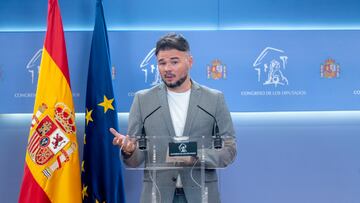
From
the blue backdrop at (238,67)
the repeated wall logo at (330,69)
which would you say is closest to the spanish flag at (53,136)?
the blue backdrop at (238,67)

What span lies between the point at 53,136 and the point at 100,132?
1.22 ft

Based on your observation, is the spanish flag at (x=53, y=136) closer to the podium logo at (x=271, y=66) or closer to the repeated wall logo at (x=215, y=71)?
the repeated wall logo at (x=215, y=71)

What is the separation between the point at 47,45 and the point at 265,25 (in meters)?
1.91

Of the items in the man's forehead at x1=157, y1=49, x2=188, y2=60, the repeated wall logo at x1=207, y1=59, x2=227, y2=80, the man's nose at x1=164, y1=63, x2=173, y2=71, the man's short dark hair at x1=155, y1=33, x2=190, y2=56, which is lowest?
the man's nose at x1=164, y1=63, x2=173, y2=71

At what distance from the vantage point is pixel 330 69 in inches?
140

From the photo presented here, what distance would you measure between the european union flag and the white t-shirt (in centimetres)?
120

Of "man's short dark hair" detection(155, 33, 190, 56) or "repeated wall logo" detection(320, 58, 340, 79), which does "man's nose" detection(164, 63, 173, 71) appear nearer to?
"man's short dark hair" detection(155, 33, 190, 56)

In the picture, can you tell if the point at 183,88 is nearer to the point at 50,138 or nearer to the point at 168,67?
the point at 168,67

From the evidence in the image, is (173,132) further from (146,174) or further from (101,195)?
(101,195)

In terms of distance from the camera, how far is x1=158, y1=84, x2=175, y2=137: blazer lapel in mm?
1990

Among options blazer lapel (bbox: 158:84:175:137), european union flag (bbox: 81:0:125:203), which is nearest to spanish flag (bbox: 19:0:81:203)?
european union flag (bbox: 81:0:125:203)

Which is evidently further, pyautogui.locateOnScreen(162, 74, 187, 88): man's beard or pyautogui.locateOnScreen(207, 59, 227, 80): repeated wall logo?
pyautogui.locateOnScreen(207, 59, 227, 80): repeated wall logo

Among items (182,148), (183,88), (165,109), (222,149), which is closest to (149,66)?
(183,88)

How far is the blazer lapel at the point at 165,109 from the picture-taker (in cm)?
199
